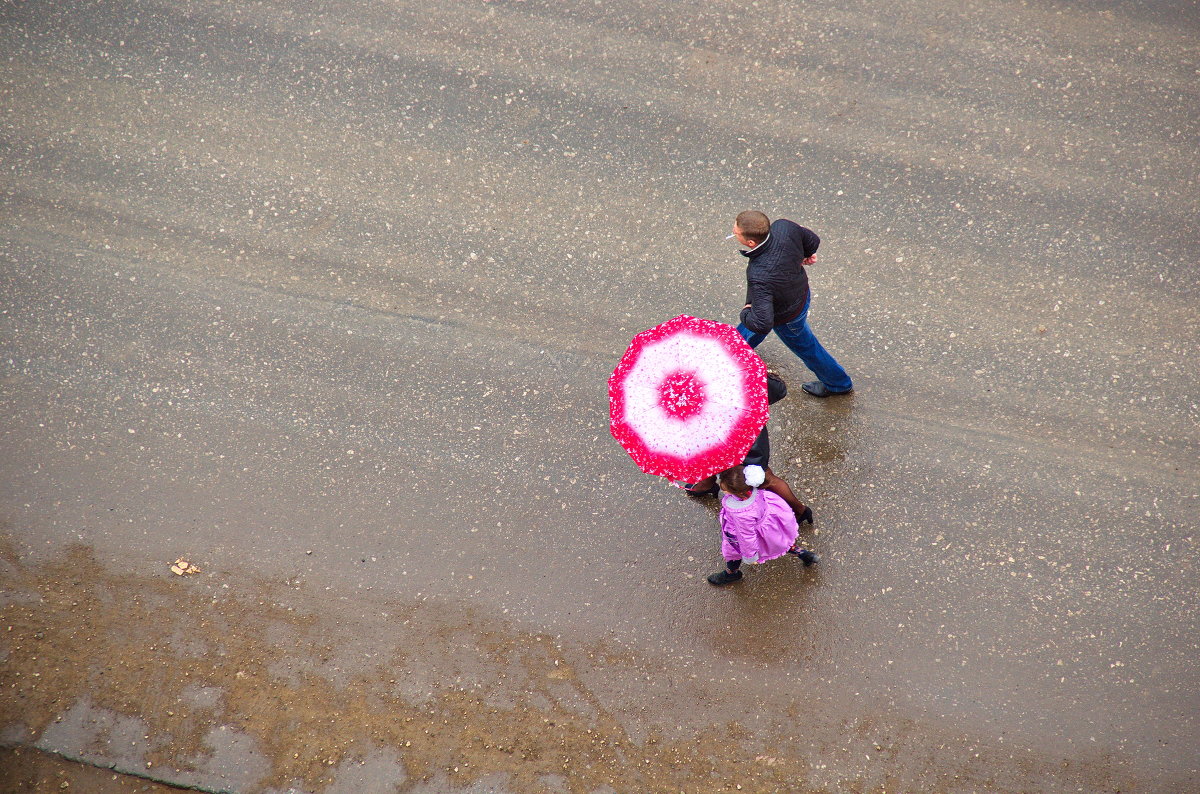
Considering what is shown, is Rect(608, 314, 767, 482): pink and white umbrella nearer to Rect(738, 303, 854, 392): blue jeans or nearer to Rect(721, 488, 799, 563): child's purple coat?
Rect(721, 488, 799, 563): child's purple coat

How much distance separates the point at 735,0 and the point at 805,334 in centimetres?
333

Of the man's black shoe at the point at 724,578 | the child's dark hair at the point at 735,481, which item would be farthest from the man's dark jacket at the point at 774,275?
the man's black shoe at the point at 724,578

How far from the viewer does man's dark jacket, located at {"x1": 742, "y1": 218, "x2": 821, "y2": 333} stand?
454 cm

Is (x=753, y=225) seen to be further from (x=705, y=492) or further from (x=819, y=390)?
(x=705, y=492)

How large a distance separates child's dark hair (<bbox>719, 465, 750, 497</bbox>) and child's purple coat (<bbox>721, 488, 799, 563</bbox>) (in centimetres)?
7

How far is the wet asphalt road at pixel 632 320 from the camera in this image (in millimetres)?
4984

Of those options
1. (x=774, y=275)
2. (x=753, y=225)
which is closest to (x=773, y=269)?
(x=774, y=275)

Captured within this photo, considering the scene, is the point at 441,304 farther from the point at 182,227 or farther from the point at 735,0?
the point at 735,0

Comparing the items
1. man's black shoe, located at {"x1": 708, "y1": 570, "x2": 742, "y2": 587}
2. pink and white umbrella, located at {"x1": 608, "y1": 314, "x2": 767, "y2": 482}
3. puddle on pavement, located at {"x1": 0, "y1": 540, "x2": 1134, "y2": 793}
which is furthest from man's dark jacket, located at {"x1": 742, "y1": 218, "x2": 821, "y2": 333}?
puddle on pavement, located at {"x1": 0, "y1": 540, "x2": 1134, "y2": 793}

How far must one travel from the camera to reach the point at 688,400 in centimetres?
401

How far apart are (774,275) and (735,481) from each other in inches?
49.4

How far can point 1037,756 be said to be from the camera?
15.3 feet

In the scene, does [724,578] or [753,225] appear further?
[724,578]

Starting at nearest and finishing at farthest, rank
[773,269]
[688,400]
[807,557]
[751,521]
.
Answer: [688,400] → [751,521] → [773,269] → [807,557]
